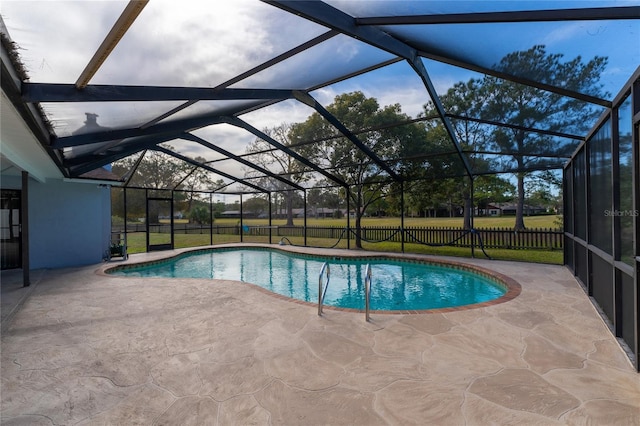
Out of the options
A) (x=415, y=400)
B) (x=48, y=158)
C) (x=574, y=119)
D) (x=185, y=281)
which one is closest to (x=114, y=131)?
(x=48, y=158)

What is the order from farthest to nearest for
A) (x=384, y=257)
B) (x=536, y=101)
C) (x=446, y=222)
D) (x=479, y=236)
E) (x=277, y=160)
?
1. (x=446, y=222)
2. (x=277, y=160)
3. (x=384, y=257)
4. (x=479, y=236)
5. (x=536, y=101)

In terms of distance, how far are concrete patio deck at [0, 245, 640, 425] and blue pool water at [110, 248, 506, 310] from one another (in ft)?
6.00

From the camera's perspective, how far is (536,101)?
15.6 feet

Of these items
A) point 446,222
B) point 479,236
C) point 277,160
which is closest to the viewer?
point 479,236

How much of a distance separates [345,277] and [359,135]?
4023 mm

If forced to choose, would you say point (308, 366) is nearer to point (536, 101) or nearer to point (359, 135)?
point (536, 101)

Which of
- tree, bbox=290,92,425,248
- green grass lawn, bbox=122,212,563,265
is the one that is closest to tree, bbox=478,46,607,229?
tree, bbox=290,92,425,248

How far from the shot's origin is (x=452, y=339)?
3240 millimetres

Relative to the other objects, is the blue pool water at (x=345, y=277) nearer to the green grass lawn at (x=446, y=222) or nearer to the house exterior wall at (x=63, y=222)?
the house exterior wall at (x=63, y=222)

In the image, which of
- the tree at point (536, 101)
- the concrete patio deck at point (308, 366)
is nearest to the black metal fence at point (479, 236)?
the tree at point (536, 101)

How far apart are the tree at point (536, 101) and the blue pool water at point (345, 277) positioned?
3.19 meters

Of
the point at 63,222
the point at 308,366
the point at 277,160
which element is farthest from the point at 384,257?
the point at 63,222

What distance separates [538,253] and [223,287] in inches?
400

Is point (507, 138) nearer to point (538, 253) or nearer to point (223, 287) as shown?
point (538, 253)
